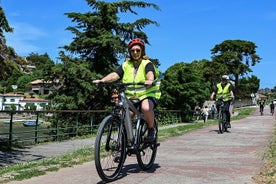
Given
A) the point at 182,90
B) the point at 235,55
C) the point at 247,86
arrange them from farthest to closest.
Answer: the point at 247,86 → the point at 235,55 → the point at 182,90

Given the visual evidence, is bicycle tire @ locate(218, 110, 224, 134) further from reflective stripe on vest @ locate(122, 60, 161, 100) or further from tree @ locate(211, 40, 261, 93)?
tree @ locate(211, 40, 261, 93)

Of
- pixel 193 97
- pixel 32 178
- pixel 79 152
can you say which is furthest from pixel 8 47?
pixel 193 97

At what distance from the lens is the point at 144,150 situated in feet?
20.9

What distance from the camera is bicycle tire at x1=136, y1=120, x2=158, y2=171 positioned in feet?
19.8

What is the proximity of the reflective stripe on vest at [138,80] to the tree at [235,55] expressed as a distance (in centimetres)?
7579

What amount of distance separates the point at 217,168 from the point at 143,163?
1177 millimetres

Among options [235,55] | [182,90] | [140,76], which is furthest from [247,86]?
[140,76]

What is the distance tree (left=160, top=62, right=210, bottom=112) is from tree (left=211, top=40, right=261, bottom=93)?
43.7m

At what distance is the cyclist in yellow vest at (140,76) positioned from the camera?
5.88 metres

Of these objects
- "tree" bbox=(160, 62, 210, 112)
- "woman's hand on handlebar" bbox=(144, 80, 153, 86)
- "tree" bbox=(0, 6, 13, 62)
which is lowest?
"woman's hand on handlebar" bbox=(144, 80, 153, 86)

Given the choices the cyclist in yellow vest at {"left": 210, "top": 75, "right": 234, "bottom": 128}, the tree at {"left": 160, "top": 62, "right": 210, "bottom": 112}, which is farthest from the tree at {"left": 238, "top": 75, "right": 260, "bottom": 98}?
the cyclist in yellow vest at {"left": 210, "top": 75, "right": 234, "bottom": 128}

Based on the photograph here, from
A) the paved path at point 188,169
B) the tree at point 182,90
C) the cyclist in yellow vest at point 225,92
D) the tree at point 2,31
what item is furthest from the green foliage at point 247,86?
the tree at point 2,31

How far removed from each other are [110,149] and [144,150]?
96 cm

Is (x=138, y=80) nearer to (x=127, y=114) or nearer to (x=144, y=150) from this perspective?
(x=127, y=114)
